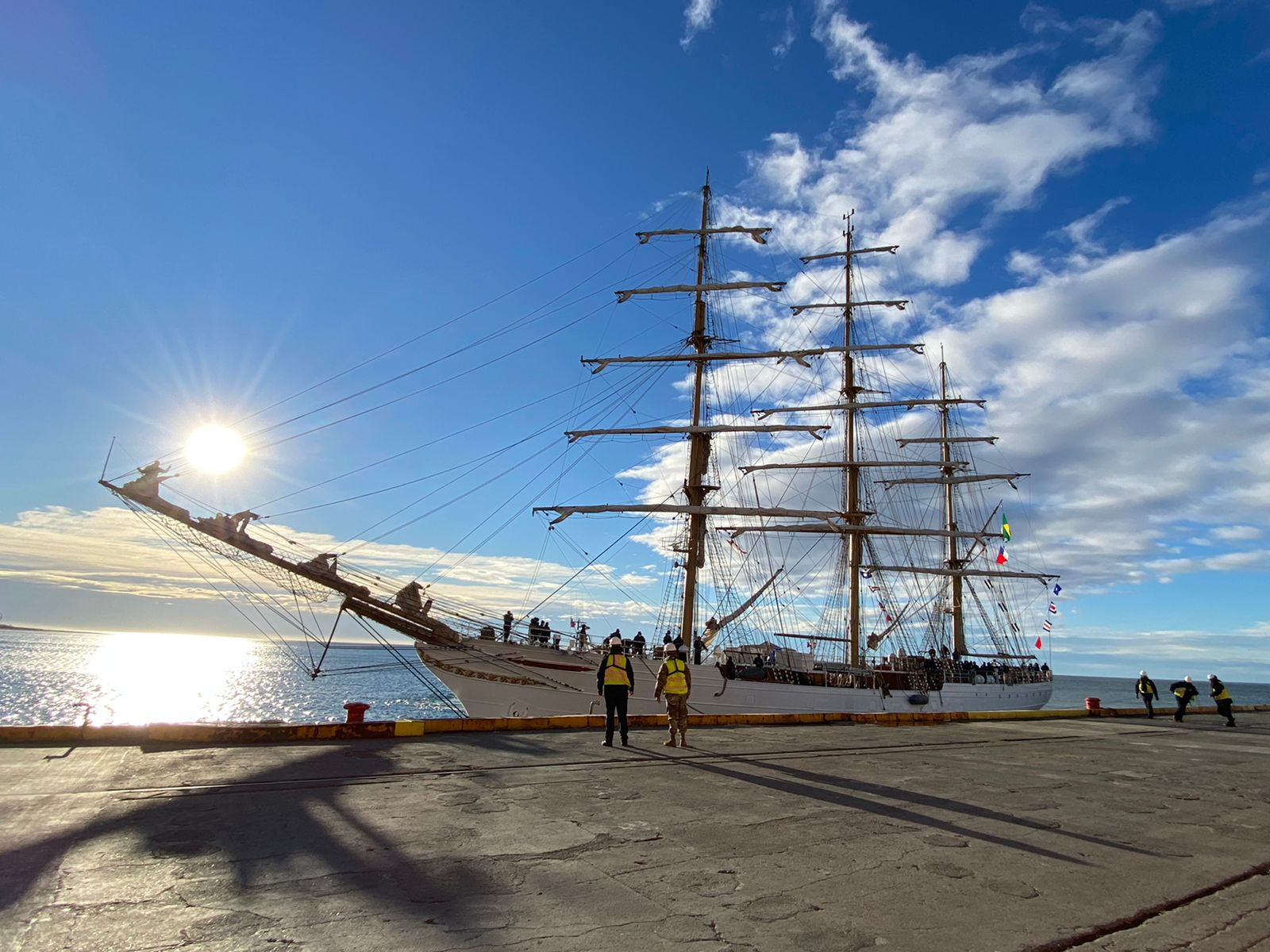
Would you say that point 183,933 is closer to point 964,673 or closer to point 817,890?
point 817,890

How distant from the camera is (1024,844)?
6.28 meters

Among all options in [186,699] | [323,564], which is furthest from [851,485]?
[186,699]

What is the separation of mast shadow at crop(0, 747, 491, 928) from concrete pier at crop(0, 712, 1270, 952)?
0.08ft

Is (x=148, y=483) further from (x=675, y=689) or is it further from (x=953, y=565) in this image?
(x=953, y=565)

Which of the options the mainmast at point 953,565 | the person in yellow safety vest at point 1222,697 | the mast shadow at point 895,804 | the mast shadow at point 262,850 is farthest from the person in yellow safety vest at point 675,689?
the mainmast at point 953,565

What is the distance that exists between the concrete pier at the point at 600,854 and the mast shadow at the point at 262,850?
3 cm

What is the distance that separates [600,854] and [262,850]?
97.5 inches

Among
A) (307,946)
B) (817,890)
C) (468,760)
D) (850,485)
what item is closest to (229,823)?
(307,946)

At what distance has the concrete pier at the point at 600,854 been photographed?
4.19 metres

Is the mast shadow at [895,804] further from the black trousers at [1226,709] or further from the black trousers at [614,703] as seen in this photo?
the black trousers at [1226,709]

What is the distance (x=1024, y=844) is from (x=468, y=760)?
641 cm

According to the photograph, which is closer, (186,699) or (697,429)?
(697,429)

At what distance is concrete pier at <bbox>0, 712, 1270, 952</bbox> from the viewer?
13.7 feet

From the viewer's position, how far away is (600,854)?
18.4 ft
